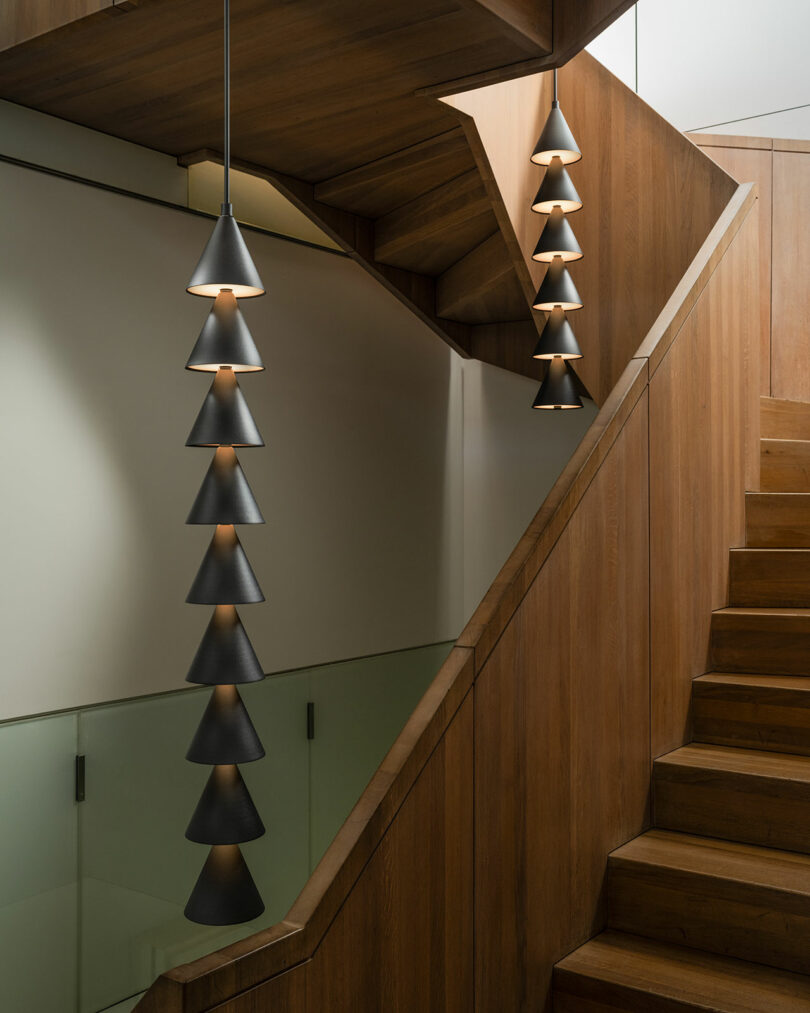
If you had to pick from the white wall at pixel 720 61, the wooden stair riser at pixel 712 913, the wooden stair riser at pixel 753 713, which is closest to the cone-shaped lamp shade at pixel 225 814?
the wooden stair riser at pixel 712 913

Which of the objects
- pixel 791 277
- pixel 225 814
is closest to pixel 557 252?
pixel 225 814

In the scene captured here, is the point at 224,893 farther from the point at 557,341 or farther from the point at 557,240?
the point at 557,240

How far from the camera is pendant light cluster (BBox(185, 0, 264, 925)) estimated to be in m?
2.18

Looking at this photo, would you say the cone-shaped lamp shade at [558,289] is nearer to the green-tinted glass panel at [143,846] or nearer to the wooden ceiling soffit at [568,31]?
the wooden ceiling soffit at [568,31]

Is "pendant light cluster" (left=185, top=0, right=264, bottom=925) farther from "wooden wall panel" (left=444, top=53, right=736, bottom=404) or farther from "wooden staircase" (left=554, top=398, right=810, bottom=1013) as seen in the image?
"wooden wall panel" (left=444, top=53, right=736, bottom=404)

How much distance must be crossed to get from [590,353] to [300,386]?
1.18 meters

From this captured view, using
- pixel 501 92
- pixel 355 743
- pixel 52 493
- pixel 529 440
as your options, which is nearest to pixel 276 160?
pixel 501 92

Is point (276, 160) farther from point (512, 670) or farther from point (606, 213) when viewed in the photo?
point (512, 670)

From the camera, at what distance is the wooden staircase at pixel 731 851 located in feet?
7.94

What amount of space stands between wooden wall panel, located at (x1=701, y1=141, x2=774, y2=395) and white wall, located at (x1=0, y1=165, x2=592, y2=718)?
4.21 ft

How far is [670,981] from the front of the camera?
2404 mm

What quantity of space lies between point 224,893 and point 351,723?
6.64ft

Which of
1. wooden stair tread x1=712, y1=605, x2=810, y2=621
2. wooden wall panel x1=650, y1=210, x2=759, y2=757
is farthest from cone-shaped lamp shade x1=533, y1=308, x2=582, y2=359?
wooden stair tread x1=712, y1=605, x2=810, y2=621

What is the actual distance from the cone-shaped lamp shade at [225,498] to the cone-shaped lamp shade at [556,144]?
4.53 feet
